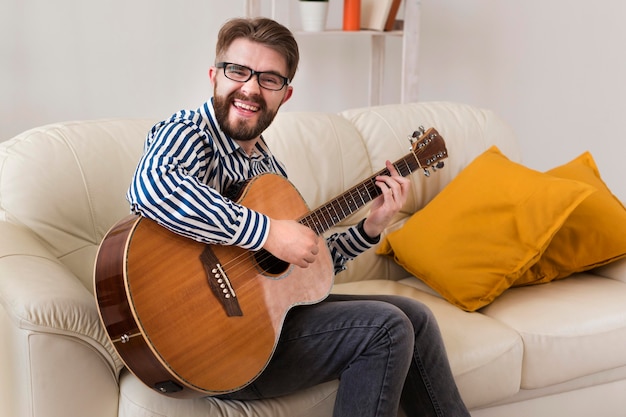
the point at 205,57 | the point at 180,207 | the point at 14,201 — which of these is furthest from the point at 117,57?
the point at 180,207

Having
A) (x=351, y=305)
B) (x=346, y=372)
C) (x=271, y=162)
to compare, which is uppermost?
(x=271, y=162)

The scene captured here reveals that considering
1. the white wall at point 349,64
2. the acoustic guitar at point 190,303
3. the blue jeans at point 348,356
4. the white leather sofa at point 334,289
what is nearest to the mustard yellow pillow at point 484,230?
the white leather sofa at point 334,289

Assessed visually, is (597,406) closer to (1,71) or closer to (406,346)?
(406,346)

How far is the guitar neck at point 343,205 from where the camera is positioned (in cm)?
172

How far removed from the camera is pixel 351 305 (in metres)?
1.64

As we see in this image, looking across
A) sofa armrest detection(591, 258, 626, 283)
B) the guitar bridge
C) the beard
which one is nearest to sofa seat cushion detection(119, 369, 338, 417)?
the guitar bridge

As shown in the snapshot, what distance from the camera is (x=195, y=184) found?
1.49 m

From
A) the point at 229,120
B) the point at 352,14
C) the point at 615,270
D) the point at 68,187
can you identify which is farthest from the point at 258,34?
the point at 352,14

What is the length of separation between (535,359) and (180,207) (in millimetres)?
1040

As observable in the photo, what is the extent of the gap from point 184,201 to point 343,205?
1.44ft

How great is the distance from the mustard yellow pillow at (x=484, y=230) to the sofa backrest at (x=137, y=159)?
17cm

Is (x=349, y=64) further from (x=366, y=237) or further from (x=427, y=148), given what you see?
(x=366, y=237)

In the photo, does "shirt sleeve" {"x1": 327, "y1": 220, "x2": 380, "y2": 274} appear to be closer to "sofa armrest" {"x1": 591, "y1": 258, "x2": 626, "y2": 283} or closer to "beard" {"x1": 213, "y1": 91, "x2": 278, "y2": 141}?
"beard" {"x1": 213, "y1": 91, "x2": 278, "y2": 141}

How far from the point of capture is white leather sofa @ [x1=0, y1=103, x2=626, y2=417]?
4.83 ft
